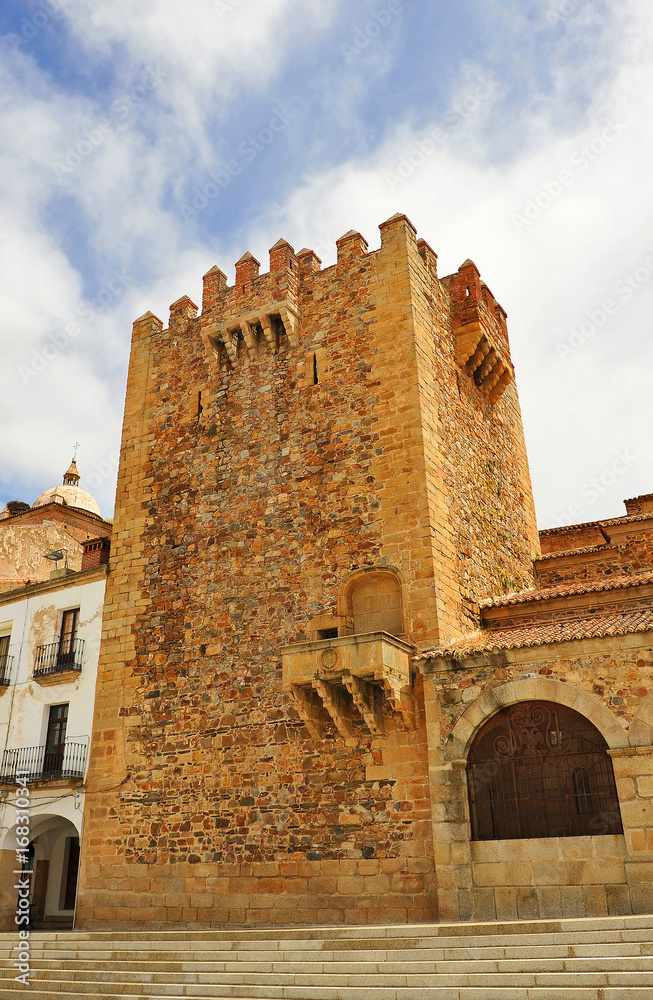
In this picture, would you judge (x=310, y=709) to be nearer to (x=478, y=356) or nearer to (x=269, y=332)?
(x=269, y=332)

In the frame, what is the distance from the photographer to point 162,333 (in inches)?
708

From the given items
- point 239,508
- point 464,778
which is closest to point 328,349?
point 239,508

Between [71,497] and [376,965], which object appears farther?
[71,497]

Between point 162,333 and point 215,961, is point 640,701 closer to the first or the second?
point 215,961

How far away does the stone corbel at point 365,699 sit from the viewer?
1154cm

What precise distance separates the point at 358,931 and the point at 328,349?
9593 millimetres

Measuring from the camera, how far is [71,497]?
99.9ft

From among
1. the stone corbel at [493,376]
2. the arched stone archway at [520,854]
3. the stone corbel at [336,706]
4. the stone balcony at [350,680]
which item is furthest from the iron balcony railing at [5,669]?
the stone corbel at [493,376]

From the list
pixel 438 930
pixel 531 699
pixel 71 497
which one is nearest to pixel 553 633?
pixel 531 699

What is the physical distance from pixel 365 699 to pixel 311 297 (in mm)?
7894

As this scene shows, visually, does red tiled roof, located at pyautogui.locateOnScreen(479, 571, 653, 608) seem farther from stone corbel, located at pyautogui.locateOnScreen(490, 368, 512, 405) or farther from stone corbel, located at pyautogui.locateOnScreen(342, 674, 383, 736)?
stone corbel, located at pyautogui.locateOnScreen(490, 368, 512, 405)

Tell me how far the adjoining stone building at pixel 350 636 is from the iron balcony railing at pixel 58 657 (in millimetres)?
1142

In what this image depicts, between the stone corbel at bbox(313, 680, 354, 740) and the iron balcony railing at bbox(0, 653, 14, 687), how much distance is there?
8836mm

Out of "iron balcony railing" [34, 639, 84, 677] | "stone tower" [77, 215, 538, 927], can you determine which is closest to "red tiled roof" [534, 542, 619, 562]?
"stone tower" [77, 215, 538, 927]
